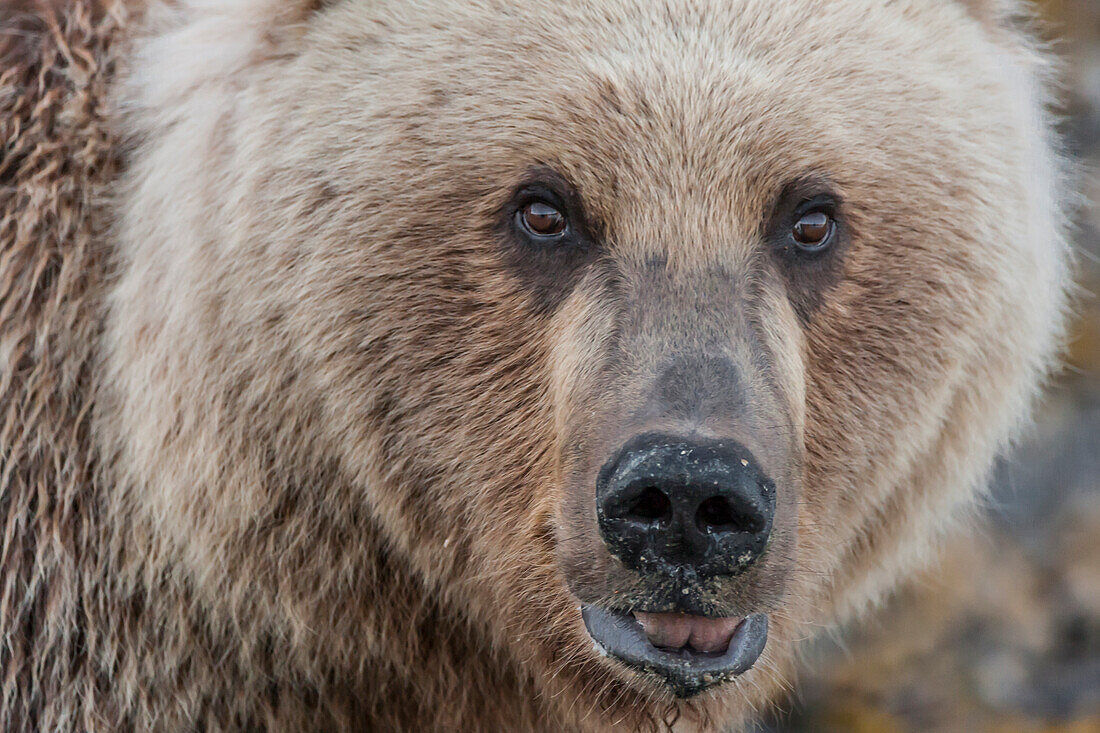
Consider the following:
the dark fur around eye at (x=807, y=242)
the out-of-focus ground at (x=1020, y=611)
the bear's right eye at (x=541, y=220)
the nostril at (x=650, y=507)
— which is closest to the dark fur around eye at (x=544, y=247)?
the bear's right eye at (x=541, y=220)

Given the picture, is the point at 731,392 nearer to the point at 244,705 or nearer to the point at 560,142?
the point at 560,142

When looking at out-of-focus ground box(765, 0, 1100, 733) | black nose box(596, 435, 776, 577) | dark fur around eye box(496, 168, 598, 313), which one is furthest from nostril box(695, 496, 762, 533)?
out-of-focus ground box(765, 0, 1100, 733)

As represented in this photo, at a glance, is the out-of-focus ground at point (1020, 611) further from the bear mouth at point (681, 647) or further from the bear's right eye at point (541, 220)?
the bear's right eye at point (541, 220)

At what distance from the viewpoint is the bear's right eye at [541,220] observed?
10.3 feet

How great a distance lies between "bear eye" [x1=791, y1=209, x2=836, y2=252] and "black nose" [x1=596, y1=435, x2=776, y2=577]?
0.73 metres

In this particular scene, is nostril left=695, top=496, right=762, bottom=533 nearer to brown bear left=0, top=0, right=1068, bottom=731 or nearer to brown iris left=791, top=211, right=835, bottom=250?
brown bear left=0, top=0, right=1068, bottom=731

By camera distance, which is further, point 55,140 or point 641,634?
point 55,140

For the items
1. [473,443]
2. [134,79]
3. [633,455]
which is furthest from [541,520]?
[134,79]

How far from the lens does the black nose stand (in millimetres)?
2672

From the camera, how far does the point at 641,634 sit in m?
2.95

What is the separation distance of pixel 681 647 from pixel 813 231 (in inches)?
42.4

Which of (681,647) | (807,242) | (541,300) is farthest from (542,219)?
(681,647)

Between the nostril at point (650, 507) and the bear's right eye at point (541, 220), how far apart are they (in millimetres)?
759

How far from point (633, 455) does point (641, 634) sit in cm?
48
